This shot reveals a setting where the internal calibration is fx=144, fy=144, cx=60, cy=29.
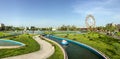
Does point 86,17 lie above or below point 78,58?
above

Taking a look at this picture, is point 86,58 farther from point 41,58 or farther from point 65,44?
point 65,44

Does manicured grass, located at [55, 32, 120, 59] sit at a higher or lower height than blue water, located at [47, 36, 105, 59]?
higher

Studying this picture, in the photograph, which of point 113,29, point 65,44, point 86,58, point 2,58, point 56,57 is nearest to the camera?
point 2,58

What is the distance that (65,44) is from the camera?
3784cm

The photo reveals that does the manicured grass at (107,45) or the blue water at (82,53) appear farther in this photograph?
the manicured grass at (107,45)

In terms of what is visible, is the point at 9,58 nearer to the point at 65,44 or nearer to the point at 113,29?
the point at 65,44

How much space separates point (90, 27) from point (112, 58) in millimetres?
61439

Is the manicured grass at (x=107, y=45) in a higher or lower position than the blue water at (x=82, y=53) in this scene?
higher

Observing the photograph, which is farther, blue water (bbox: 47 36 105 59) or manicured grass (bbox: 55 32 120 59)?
manicured grass (bbox: 55 32 120 59)

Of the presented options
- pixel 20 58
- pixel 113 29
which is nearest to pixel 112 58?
pixel 20 58

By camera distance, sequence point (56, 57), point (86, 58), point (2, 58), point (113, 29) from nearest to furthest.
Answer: point (2, 58)
point (56, 57)
point (86, 58)
point (113, 29)

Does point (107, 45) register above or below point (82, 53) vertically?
above

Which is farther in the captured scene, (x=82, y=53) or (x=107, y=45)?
(x=107, y=45)

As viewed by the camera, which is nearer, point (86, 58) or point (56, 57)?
point (56, 57)
